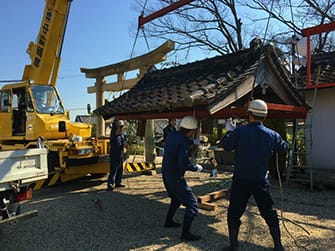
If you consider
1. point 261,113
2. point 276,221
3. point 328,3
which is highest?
point 328,3

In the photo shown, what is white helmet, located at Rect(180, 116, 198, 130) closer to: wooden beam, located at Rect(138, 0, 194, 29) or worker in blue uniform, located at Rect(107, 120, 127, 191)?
worker in blue uniform, located at Rect(107, 120, 127, 191)

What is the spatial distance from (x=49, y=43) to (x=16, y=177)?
6777mm

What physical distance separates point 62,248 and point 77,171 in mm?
4054

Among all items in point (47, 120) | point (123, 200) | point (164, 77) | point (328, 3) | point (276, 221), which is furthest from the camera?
point (328, 3)

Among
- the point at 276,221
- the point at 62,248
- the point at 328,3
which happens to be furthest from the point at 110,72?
the point at 328,3

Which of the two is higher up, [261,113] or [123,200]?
[261,113]

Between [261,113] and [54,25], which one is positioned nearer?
[261,113]

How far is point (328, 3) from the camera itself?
55.6 ft

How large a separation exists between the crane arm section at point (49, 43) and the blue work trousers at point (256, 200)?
302 inches

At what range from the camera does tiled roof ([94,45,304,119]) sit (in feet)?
17.2

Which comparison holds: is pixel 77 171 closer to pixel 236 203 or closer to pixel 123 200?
pixel 123 200

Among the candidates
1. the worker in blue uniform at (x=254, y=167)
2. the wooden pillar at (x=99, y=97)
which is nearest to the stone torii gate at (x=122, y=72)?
the wooden pillar at (x=99, y=97)

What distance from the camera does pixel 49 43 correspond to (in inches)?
392

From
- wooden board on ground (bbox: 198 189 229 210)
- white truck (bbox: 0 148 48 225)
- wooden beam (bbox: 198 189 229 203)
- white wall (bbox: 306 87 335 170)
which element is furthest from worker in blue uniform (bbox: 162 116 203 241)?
white wall (bbox: 306 87 335 170)
